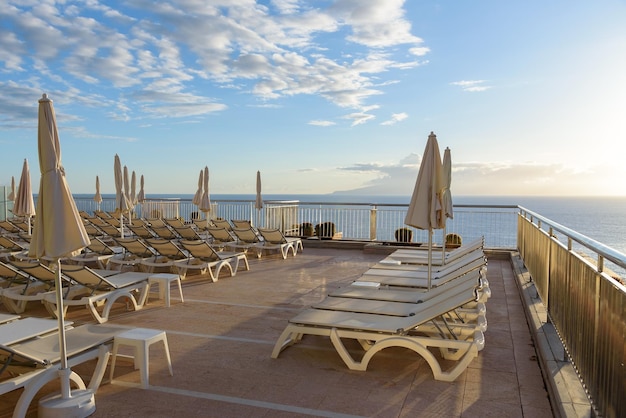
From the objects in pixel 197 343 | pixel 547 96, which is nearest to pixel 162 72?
pixel 197 343

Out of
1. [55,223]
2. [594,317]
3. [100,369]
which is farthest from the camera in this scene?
[100,369]

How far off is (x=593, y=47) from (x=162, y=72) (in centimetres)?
1602

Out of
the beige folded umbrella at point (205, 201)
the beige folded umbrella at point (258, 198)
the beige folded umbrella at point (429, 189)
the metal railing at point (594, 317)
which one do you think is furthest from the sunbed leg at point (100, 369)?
the beige folded umbrella at point (258, 198)

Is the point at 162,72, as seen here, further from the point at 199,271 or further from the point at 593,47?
the point at 593,47

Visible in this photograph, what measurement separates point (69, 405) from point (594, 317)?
3237 mm

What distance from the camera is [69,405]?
9.80 feet

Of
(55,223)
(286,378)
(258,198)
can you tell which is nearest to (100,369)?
(55,223)

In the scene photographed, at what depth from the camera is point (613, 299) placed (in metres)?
2.29

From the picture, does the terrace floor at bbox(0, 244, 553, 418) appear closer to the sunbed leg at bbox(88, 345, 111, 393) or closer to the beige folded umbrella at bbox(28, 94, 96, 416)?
the sunbed leg at bbox(88, 345, 111, 393)

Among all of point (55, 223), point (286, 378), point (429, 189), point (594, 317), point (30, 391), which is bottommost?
point (286, 378)

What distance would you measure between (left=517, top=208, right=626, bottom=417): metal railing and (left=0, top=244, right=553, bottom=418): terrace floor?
50cm

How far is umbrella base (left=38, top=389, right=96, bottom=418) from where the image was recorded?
296 centimetres

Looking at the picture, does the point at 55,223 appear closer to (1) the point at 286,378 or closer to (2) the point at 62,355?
(2) the point at 62,355

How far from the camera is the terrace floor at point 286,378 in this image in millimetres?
3205
